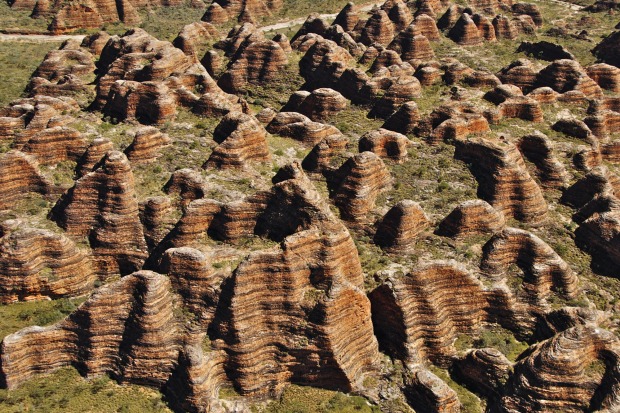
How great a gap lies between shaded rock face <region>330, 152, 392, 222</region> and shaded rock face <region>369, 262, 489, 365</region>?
7837 mm

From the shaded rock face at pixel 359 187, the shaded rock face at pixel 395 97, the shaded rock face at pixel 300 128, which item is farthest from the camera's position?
the shaded rock face at pixel 395 97

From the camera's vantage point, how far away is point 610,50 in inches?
3492

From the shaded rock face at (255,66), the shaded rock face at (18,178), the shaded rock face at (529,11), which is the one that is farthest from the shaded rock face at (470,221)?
the shaded rock face at (529,11)

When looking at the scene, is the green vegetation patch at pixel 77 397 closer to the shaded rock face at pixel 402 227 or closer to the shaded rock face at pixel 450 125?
the shaded rock face at pixel 402 227

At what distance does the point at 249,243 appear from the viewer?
44906 mm

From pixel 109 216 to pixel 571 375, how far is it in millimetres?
34766

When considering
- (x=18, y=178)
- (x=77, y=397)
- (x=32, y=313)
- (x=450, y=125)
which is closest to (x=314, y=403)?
(x=77, y=397)

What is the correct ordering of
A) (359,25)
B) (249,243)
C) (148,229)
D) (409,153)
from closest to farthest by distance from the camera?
(249,243), (148,229), (409,153), (359,25)

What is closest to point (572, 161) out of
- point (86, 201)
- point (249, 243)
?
point (249, 243)

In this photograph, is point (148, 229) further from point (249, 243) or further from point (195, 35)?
point (195, 35)

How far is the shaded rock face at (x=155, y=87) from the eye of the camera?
59.4 meters

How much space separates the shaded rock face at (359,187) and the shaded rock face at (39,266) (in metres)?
20.8

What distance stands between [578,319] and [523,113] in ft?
87.0

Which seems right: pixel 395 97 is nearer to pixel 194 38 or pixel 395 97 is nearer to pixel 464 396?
pixel 464 396
